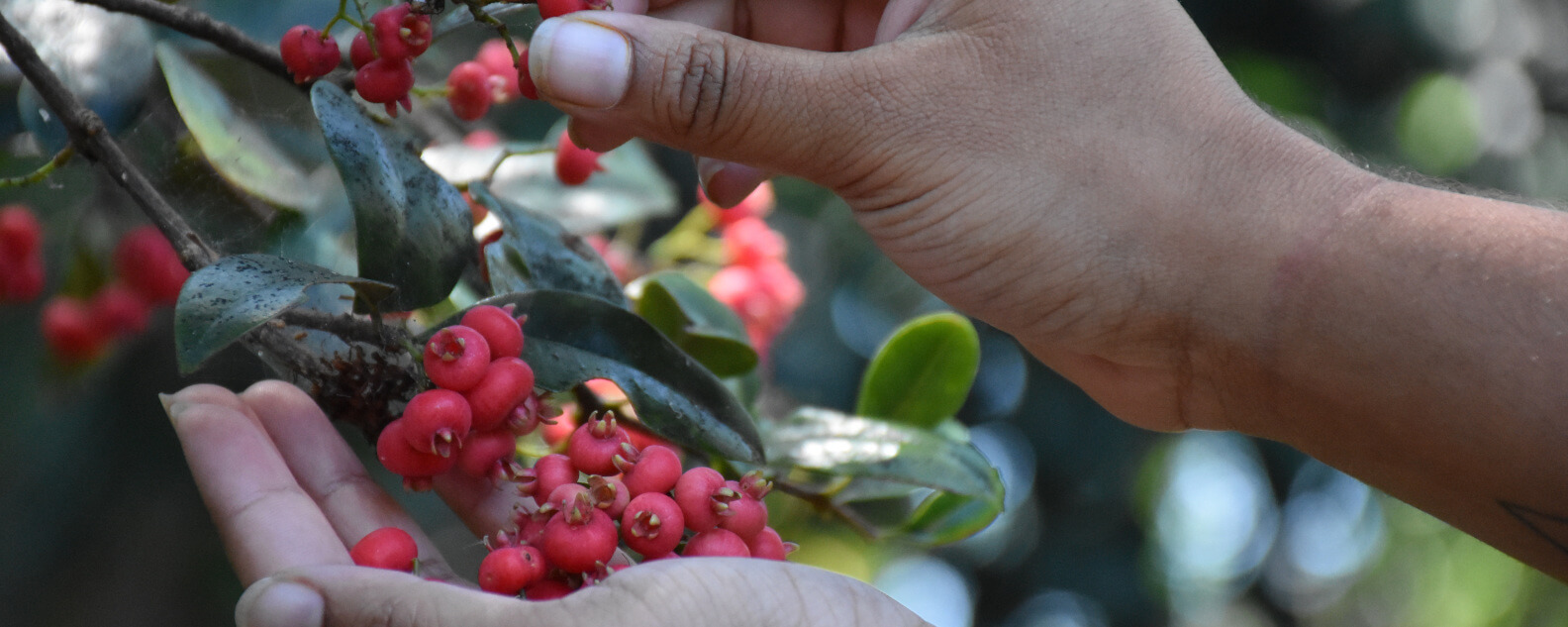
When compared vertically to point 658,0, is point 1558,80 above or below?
below

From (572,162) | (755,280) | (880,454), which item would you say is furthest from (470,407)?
(755,280)

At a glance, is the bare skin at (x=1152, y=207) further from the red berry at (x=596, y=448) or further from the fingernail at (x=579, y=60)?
the red berry at (x=596, y=448)

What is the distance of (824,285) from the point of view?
88.0 inches

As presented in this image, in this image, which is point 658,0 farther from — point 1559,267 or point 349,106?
point 1559,267

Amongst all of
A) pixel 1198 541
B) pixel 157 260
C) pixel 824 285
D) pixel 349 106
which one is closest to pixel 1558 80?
pixel 1198 541

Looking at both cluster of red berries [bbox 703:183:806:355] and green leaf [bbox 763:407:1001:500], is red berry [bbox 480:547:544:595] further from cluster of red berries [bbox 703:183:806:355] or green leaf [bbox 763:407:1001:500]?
cluster of red berries [bbox 703:183:806:355]

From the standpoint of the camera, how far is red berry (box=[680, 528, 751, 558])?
2.15ft

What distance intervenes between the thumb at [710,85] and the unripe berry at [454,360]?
20cm

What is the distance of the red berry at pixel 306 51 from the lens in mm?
736

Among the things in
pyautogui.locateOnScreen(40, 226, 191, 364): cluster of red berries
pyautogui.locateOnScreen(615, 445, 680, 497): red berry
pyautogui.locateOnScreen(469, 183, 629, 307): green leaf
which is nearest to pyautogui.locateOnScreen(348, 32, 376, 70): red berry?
pyautogui.locateOnScreen(469, 183, 629, 307): green leaf

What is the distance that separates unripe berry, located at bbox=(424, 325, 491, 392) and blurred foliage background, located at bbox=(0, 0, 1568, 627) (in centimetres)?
54

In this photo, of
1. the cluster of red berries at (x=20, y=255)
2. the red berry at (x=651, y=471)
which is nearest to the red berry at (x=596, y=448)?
the red berry at (x=651, y=471)

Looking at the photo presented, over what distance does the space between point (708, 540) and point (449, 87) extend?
1.59 ft

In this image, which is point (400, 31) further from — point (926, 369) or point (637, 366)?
point (926, 369)
